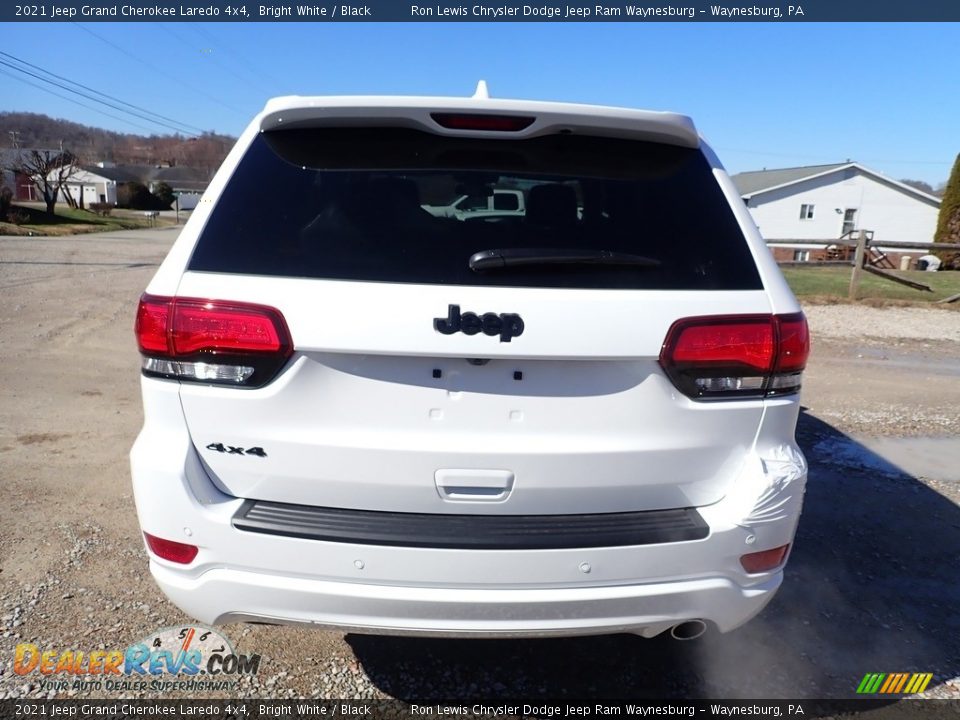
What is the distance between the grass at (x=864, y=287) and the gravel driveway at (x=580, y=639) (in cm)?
819

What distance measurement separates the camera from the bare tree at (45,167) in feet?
168

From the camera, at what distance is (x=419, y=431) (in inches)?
74.9

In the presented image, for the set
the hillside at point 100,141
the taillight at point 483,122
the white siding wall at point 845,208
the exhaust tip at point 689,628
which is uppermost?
the hillside at point 100,141

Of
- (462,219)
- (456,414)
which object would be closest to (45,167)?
(462,219)

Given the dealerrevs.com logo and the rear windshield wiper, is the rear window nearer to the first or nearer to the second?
the rear windshield wiper

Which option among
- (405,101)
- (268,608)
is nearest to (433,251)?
(405,101)

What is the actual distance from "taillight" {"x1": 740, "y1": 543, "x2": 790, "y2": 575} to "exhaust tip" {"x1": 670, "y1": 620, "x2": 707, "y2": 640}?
226mm

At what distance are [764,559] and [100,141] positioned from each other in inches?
3044

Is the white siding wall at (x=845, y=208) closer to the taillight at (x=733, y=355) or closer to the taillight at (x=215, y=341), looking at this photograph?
the taillight at (x=733, y=355)

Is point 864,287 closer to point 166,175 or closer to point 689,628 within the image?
point 689,628

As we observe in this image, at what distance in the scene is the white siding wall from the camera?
150 ft

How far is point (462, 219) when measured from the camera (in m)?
2.12

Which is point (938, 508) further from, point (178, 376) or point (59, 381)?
point (59, 381)

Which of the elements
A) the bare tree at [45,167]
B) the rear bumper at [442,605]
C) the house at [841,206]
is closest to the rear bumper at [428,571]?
the rear bumper at [442,605]
